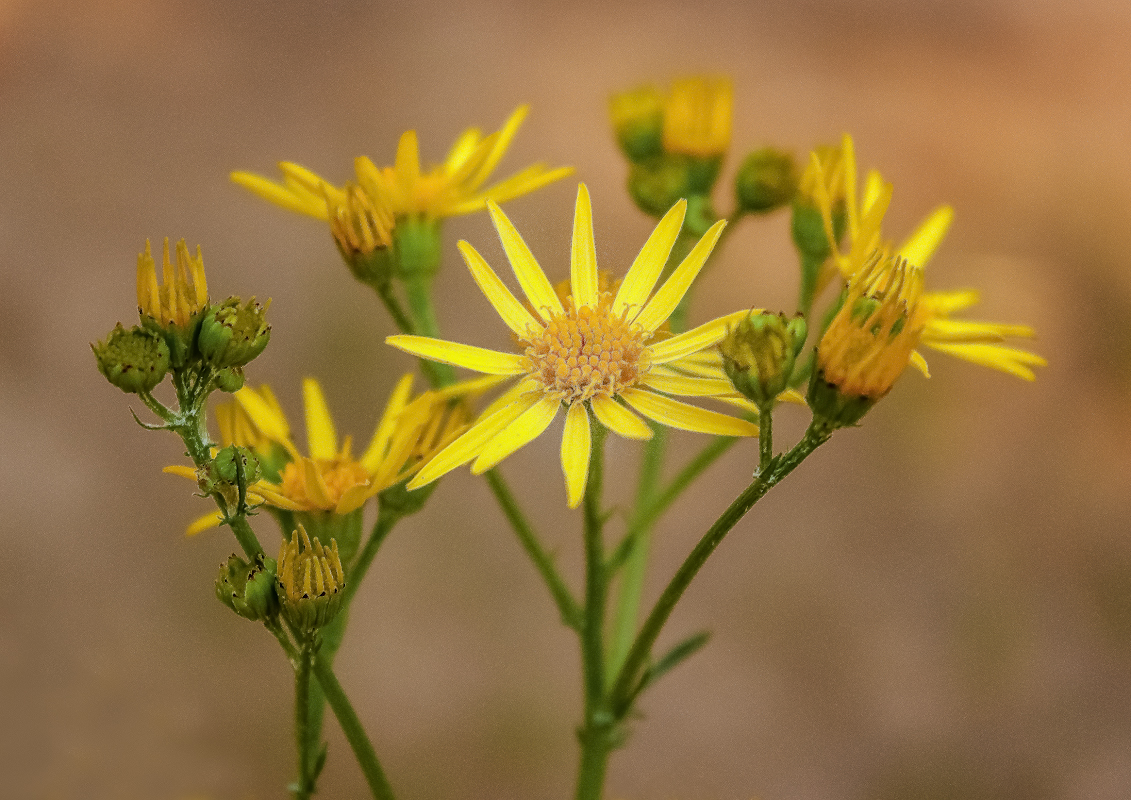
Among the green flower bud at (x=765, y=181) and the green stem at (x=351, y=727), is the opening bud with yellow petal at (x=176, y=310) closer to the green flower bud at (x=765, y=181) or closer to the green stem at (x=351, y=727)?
the green stem at (x=351, y=727)

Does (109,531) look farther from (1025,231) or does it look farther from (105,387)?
(1025,231)

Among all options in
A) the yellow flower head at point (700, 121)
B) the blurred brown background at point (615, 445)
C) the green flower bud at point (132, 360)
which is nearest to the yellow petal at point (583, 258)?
the yellow flower head at point (700, 121)

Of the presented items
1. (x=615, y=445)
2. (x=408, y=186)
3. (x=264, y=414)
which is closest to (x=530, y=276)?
(x=408, y=186)

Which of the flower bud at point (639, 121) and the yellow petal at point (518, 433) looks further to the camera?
the flower bud at point (639, 121)

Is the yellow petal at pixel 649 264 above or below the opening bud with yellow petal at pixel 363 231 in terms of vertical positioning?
below

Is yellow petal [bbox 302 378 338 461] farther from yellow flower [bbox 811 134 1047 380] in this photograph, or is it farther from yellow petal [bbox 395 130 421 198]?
yellow flower [bbox 811 134 1047 380]

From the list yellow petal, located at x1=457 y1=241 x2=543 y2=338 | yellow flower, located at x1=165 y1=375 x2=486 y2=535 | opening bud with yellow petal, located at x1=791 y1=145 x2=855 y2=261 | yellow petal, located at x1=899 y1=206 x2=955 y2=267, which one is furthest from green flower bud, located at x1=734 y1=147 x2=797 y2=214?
yellow flower, located at x1=165 y1=375 x2=486 y2=535
